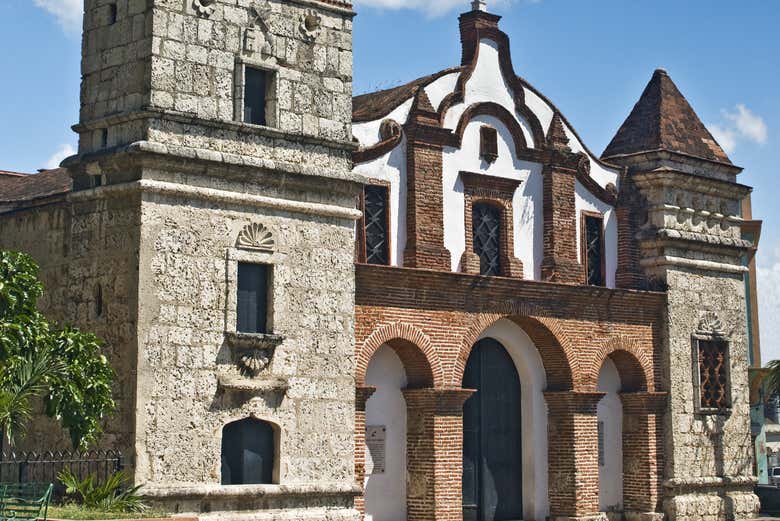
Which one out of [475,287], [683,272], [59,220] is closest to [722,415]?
[683,272]

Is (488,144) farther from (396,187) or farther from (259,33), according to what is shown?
(259,33)

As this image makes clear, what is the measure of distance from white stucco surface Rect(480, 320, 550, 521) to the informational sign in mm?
3516

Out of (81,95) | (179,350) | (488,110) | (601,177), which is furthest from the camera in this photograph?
(601,177)

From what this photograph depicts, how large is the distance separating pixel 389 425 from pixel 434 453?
3.40 feet

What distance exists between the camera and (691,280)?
32375mm

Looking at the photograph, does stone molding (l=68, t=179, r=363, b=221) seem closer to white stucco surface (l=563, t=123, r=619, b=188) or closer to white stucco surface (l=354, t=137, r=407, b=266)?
white stucco surface (l=354, t=137, r=407, b=266)

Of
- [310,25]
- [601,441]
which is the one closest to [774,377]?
[601,441]

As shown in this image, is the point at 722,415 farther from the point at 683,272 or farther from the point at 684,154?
the point at 684,154

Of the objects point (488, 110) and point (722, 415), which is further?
point (722, 415)

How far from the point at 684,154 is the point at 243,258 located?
13.0 meters

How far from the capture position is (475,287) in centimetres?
2777

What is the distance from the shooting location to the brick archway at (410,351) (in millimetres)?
25859

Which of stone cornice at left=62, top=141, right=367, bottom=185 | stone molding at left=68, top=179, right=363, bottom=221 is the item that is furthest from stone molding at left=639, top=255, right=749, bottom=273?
stone cornice at left=62, top=141, right=367, bottom=185

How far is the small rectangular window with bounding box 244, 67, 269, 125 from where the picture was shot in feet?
78.1
